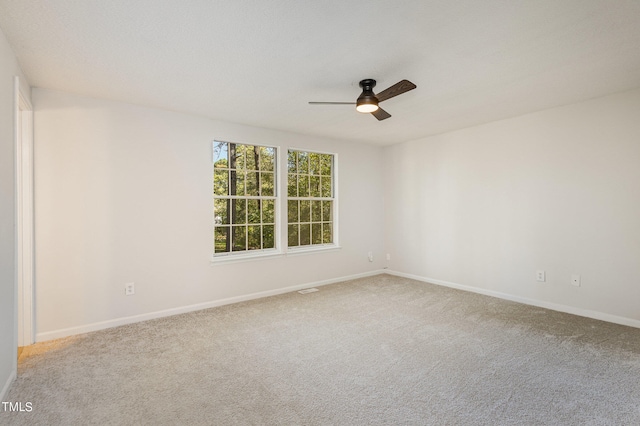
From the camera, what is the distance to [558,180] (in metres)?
3.77

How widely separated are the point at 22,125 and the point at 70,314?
1.88 meters

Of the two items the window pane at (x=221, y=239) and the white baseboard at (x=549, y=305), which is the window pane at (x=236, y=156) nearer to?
the window pane at (x=221, y=239)

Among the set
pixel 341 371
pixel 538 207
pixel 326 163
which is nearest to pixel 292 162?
pixel 326 163

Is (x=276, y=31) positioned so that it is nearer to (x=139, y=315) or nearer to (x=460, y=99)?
(x=460, y=99)

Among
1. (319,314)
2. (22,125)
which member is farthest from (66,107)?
(319,314)

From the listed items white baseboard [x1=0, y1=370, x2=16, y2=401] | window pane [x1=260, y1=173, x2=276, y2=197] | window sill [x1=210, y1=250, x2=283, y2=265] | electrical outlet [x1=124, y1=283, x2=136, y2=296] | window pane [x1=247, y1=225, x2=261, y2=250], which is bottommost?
white baseboard [x1=0, y1=370, x2=16, y2=401]

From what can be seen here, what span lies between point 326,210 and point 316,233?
44 centimetres

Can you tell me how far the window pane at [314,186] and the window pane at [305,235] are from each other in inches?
20.7

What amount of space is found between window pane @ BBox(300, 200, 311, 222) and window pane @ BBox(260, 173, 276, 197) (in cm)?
57

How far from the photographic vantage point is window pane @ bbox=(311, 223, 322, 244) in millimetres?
5195

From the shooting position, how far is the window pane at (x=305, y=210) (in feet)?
16.6

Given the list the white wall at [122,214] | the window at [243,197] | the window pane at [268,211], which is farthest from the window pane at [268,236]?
the white wall at [122,214]

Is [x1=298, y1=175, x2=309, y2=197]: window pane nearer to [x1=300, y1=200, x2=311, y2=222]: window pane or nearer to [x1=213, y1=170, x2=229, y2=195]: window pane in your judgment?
[x1=300, y1=200, x2=311, y2=222]: window pane

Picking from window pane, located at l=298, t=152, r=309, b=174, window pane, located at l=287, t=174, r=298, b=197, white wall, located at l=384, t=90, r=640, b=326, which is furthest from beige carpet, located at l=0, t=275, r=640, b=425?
window pane, located at l=298, t=152, r=309, b=174
